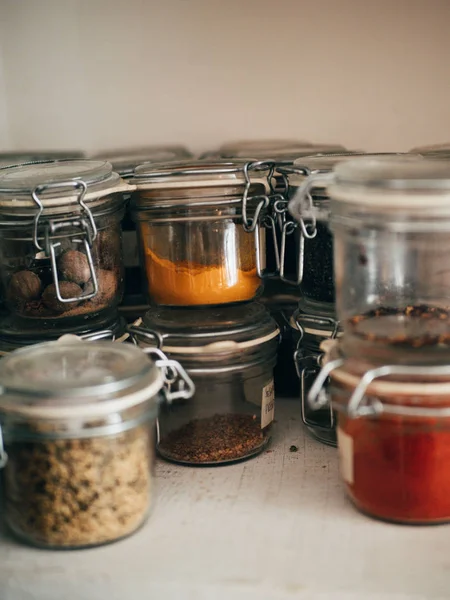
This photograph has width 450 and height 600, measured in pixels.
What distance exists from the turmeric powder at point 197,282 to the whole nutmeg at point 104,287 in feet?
0.19

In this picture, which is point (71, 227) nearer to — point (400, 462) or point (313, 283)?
point (313, 283)

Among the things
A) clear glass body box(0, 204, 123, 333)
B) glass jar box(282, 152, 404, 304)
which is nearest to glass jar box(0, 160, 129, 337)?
clear glass body box(0, 204, 123, 333)

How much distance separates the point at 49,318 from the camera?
102 centimetres

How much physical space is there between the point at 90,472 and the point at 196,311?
333mm

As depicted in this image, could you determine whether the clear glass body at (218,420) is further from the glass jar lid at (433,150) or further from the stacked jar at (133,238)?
the glass jar lid at (433,150)

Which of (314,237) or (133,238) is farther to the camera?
(133,238)

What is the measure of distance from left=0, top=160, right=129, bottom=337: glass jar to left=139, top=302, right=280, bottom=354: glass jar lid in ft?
0.28

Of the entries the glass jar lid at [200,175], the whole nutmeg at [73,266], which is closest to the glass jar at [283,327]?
the glass jar lid at [200,175]

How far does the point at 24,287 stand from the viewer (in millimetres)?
1000

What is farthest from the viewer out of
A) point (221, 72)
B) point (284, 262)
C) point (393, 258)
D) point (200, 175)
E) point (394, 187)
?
point (221, 72)


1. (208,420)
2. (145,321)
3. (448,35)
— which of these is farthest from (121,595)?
(448,35)

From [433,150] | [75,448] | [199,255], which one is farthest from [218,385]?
[433,150]

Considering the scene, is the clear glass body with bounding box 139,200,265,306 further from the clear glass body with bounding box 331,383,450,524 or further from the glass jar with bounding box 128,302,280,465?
the clear glass body with bounding box 331,383,450,524

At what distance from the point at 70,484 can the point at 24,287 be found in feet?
0.98
